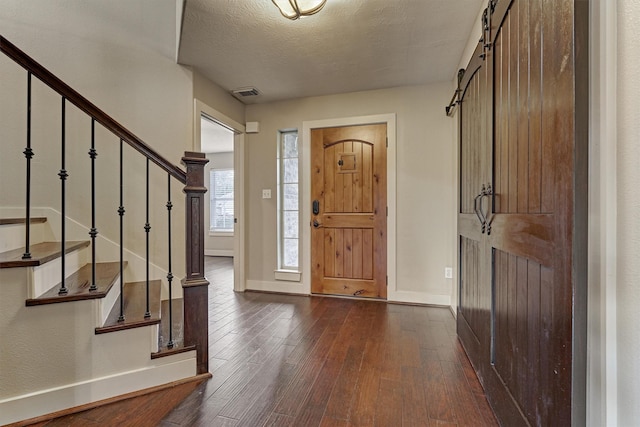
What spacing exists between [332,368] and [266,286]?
6.24 feet

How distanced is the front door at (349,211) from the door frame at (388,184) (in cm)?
5

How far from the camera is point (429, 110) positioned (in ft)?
9.87

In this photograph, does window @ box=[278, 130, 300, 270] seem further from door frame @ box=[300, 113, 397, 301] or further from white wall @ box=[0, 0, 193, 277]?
white wall @ box=[0, 0, 193, 277]

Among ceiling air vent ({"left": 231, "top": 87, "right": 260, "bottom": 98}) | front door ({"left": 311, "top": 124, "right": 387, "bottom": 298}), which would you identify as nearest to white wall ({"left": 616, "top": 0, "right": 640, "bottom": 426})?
front door ({"left": 311, "top": 124, "right": 387, "bottom": 298})

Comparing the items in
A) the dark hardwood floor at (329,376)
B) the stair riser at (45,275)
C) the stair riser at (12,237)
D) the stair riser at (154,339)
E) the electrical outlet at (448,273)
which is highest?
the stair riser at (12,237)

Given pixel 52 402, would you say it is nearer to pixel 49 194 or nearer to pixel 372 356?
pixel 49 194

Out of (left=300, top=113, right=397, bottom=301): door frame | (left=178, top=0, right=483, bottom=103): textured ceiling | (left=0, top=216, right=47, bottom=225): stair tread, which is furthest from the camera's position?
(left=300, top=113, right=397, bottom=301): door frame

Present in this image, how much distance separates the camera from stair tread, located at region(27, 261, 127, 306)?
1.37 m

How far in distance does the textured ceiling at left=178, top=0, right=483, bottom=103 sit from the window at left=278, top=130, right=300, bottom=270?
720 mm

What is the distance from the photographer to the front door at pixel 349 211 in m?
3.17

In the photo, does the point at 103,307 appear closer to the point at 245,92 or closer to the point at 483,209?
the point at 483,209

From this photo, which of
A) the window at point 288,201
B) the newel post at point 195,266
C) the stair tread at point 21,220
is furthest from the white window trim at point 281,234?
the stair tread at point 21,220

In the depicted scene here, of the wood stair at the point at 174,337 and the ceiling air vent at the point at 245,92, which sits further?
the ceiling air vent at the point at 245,92

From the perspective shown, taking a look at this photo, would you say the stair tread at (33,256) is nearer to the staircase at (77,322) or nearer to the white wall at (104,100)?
the staircase at (77,322)
